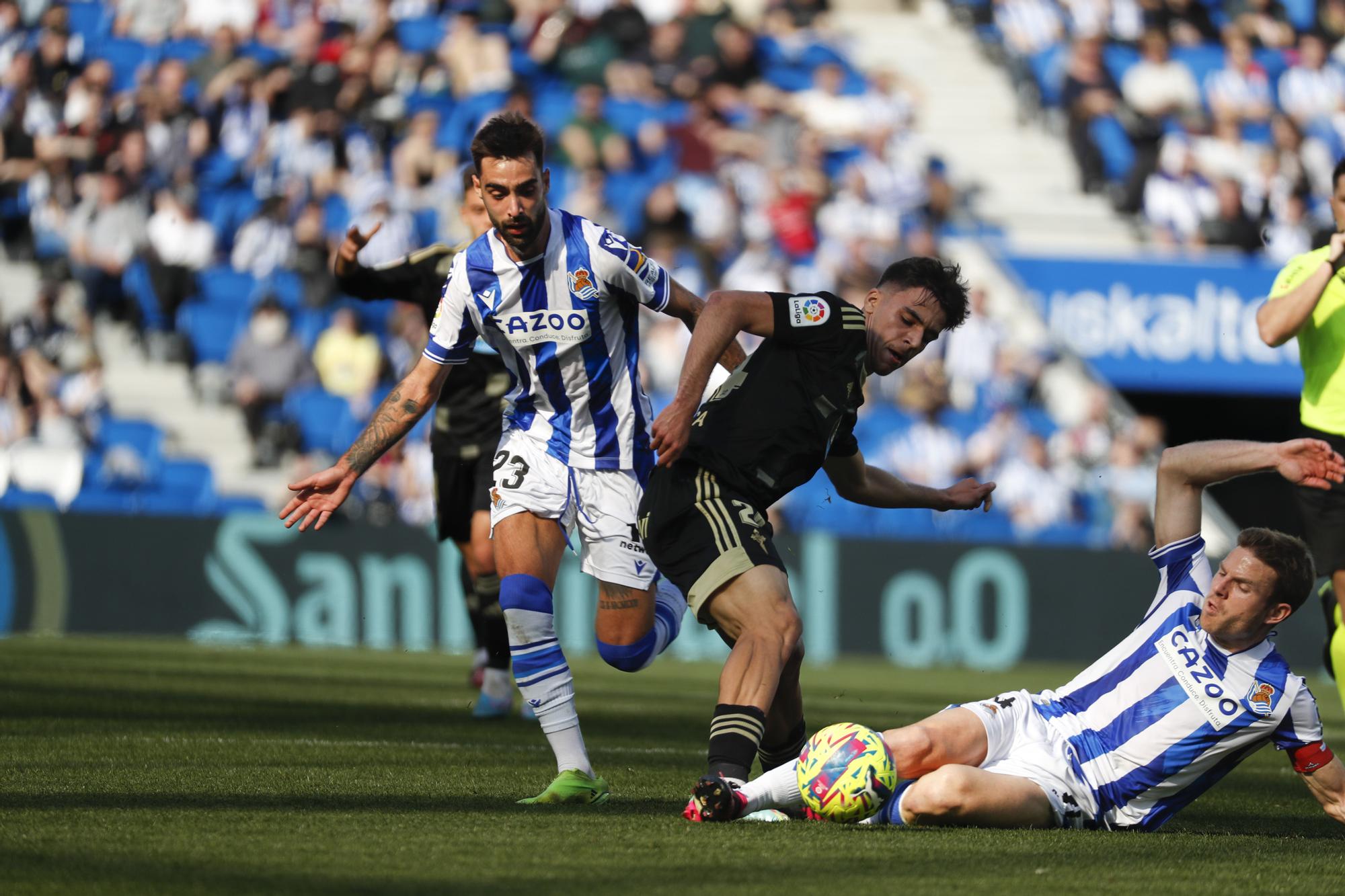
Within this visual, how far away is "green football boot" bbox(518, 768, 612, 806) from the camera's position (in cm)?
585

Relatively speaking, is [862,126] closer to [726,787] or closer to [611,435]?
[611,435]

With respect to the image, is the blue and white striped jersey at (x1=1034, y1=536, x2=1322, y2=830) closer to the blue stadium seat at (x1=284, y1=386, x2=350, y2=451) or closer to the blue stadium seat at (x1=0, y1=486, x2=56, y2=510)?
the blue stadium seat at (x1=0, y1=486, x2=56, y2=510)

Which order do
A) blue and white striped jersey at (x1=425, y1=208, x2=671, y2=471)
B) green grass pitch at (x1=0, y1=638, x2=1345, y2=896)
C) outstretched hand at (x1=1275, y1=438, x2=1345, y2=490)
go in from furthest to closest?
blue and white striped jersey at (x1=425, y1=208, x2=671, y2=471) → outstretched hand at (x1=1275, y1=438, x2=1345, y2=490) → green grass pitch at (x1=0, y1=638, x2=1345, y2=896)

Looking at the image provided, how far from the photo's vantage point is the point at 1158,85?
2281cm

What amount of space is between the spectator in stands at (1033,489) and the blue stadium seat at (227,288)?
7278 mm

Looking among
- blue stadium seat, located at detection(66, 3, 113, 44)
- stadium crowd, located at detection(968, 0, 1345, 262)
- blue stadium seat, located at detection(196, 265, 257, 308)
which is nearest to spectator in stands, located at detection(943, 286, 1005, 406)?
stadium crowd, located at detection(968, 0, 1345, 262)

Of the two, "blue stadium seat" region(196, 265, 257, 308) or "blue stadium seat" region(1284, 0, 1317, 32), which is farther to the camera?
"blue stadium seat" region(1284, 0, 1317, 32)

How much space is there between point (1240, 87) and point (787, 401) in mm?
18856

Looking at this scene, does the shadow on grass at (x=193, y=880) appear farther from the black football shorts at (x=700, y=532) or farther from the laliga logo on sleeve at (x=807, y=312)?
the laliga logo on sleeve at (x=807, y=312)

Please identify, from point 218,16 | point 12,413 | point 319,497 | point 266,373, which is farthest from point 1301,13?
point 319,497

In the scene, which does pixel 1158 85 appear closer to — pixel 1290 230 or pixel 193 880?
pixel 1290 230

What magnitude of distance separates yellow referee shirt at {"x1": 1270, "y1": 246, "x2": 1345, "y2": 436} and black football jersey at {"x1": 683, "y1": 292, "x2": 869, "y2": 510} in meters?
2.48

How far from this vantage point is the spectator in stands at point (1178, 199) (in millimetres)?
20984

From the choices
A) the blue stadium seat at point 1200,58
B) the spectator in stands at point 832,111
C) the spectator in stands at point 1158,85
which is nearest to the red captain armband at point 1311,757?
the spectator in stands at point 832,111
